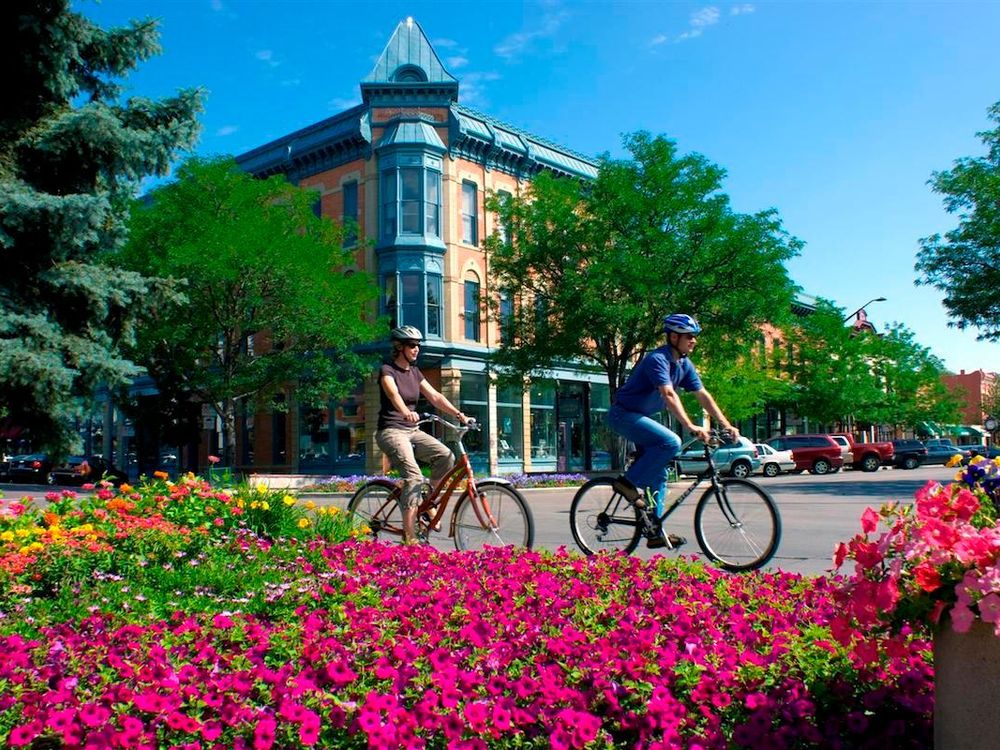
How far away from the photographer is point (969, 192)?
24.1 meters

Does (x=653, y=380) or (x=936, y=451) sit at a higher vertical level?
(x=653, y=380)

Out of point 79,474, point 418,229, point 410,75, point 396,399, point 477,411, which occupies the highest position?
point 410,75

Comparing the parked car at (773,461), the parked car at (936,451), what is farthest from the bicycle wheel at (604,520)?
the parked car at (936,451)

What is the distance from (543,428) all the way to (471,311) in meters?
6.37

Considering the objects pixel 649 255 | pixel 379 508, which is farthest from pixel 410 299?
pixel 379 508

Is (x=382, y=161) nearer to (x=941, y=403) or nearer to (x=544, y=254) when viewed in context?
(x=544, y=254)

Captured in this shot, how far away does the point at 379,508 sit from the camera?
7934 mm

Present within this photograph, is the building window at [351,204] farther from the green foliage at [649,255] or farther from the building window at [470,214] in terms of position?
the green foliage at [649,255]

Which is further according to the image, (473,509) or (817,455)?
(817,455)

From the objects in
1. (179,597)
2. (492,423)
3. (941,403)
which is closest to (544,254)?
(492,423)

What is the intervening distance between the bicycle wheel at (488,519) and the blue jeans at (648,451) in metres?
0.99

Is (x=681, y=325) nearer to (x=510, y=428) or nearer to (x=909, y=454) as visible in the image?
(x=510, y=428)

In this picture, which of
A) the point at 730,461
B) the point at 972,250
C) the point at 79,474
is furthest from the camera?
the point at 730,461

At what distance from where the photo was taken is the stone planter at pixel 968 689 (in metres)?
2.27
